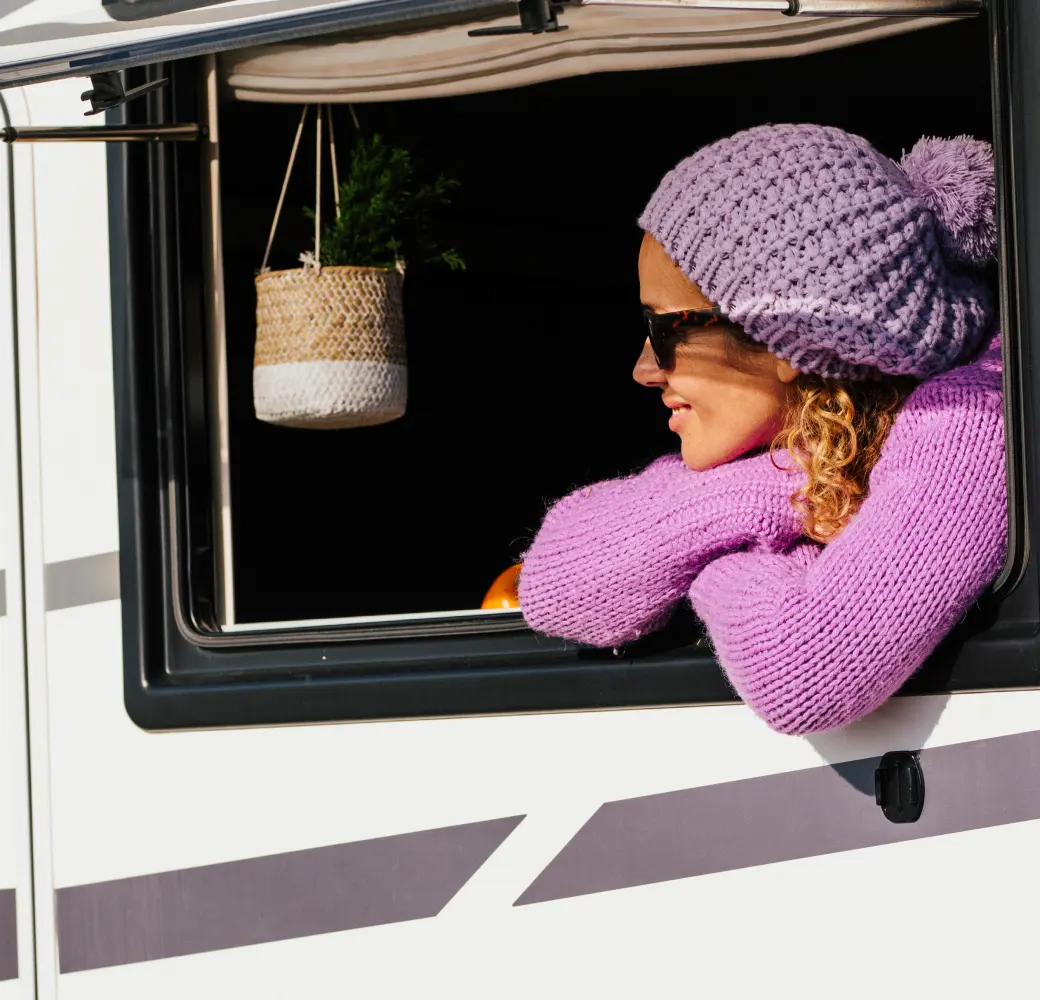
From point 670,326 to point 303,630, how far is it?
701 millimetres

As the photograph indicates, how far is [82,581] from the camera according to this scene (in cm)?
218

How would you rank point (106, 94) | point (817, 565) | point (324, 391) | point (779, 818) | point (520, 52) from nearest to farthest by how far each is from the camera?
point (817, 565), point (779, 818), point (106, 94), point (520, 52), point (324, 391)

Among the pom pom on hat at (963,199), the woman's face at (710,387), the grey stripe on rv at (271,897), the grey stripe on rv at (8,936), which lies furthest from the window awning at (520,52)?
the grey stripe on rv at (8,936)

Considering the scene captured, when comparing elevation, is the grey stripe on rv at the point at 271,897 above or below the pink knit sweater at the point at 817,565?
below

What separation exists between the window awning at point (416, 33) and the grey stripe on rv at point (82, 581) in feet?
2.52

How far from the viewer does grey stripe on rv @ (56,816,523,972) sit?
1.88 metres

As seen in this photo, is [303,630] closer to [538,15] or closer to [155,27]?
[155,27]

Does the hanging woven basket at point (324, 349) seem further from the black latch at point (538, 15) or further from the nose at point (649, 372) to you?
the black latch at point (538, 15)

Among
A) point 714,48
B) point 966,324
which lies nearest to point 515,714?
point 966,324

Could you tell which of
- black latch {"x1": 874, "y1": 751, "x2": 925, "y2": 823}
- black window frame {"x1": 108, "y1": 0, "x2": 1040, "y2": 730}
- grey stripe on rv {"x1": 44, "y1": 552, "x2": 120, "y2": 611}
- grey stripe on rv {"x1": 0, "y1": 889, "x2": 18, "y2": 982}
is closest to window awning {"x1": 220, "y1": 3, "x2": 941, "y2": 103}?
black window frame {"x1": 108, "y1": 0, "x2": 1040, "y2": 730}

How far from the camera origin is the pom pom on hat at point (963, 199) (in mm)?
1645

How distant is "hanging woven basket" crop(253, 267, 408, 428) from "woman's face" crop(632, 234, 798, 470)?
948 mm

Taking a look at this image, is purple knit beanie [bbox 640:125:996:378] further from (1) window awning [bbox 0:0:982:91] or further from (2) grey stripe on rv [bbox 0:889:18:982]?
(2) grey stripe on rv [bbox 0:889:18:982]

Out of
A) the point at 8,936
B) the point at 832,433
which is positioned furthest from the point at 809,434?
the point at 8,936
